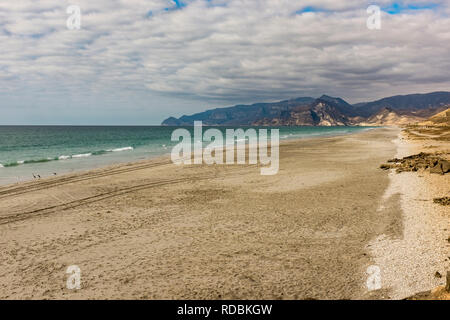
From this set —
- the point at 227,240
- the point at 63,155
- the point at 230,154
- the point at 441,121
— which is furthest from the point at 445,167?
the point at 441,121

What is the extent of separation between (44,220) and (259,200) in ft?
28.0

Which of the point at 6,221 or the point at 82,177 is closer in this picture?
the point at 6,221

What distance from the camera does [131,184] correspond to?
1812 cm

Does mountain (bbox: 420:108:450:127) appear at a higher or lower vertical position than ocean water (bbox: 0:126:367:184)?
higher

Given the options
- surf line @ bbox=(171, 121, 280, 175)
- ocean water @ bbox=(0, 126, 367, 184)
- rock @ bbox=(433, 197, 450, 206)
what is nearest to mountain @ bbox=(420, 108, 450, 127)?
ocean water @ bbox=(0, 126, 367, 184)

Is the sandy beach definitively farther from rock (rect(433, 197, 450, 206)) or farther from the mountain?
the mountain

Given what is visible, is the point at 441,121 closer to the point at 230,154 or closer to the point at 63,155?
the point at 230,154

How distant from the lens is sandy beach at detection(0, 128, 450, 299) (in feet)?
20.7

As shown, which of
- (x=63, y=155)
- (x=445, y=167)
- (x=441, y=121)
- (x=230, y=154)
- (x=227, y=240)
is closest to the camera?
(x=227, y=240)

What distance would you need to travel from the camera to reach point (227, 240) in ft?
29.2
